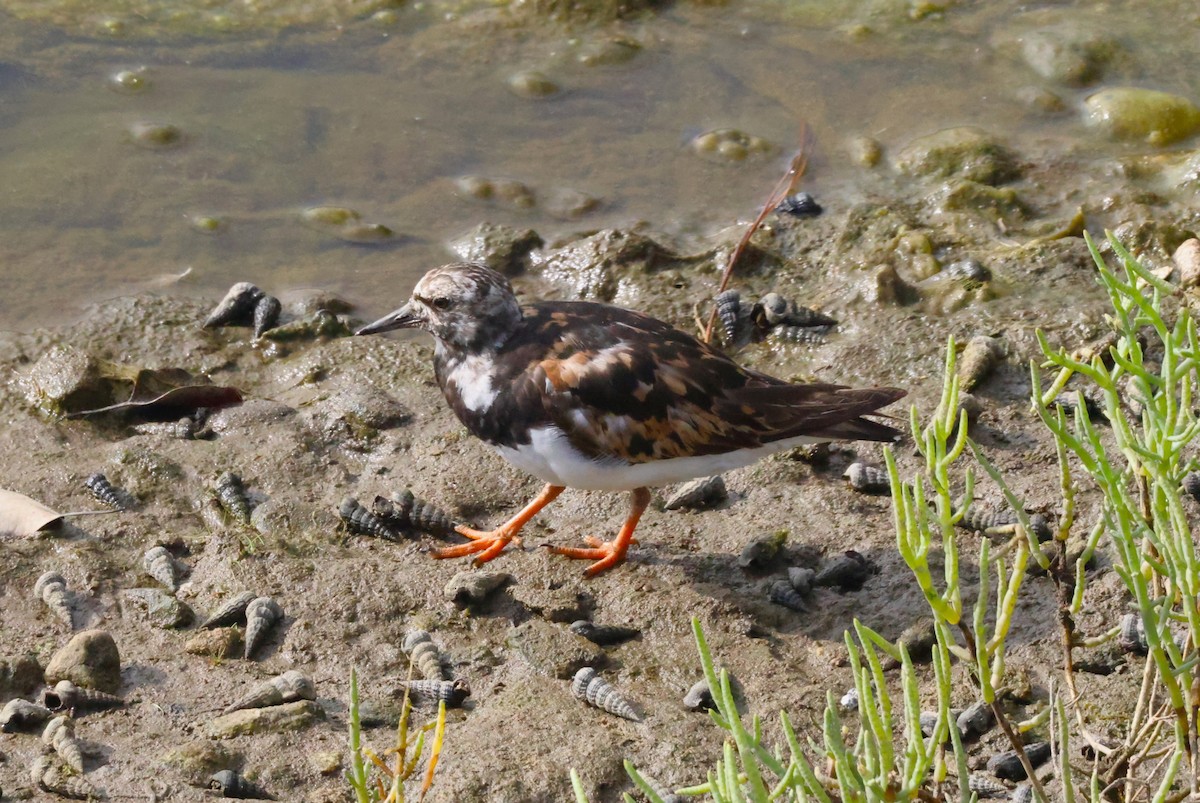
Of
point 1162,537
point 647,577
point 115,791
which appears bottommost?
point 647,577

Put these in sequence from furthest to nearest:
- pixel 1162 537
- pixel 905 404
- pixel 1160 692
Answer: pixel 905 404, pixel 1160 692, pixel 1162 537

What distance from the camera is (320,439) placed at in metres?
4.84

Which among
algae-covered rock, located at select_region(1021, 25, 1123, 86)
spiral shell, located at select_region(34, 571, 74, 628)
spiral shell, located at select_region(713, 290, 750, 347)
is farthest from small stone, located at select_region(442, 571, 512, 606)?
algae-covered rock, located at select_region(1021, 25, 1123, 86)

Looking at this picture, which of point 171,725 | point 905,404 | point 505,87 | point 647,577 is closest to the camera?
point 171,725

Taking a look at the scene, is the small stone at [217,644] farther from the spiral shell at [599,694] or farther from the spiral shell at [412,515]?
the spiral shell at [599,694]

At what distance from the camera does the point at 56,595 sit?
3.94 metres

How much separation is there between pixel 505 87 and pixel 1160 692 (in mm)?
5197

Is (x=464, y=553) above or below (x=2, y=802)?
below

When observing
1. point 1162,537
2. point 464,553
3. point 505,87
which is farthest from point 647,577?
point 505,87

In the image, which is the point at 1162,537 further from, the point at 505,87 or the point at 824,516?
the point at 505,87

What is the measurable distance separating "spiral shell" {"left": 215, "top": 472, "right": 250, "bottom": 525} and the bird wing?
45.6 inches

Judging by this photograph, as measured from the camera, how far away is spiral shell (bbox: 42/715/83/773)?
3205 mm

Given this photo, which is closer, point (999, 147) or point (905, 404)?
point (905, 404)

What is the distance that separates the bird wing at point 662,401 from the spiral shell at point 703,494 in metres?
0.34
